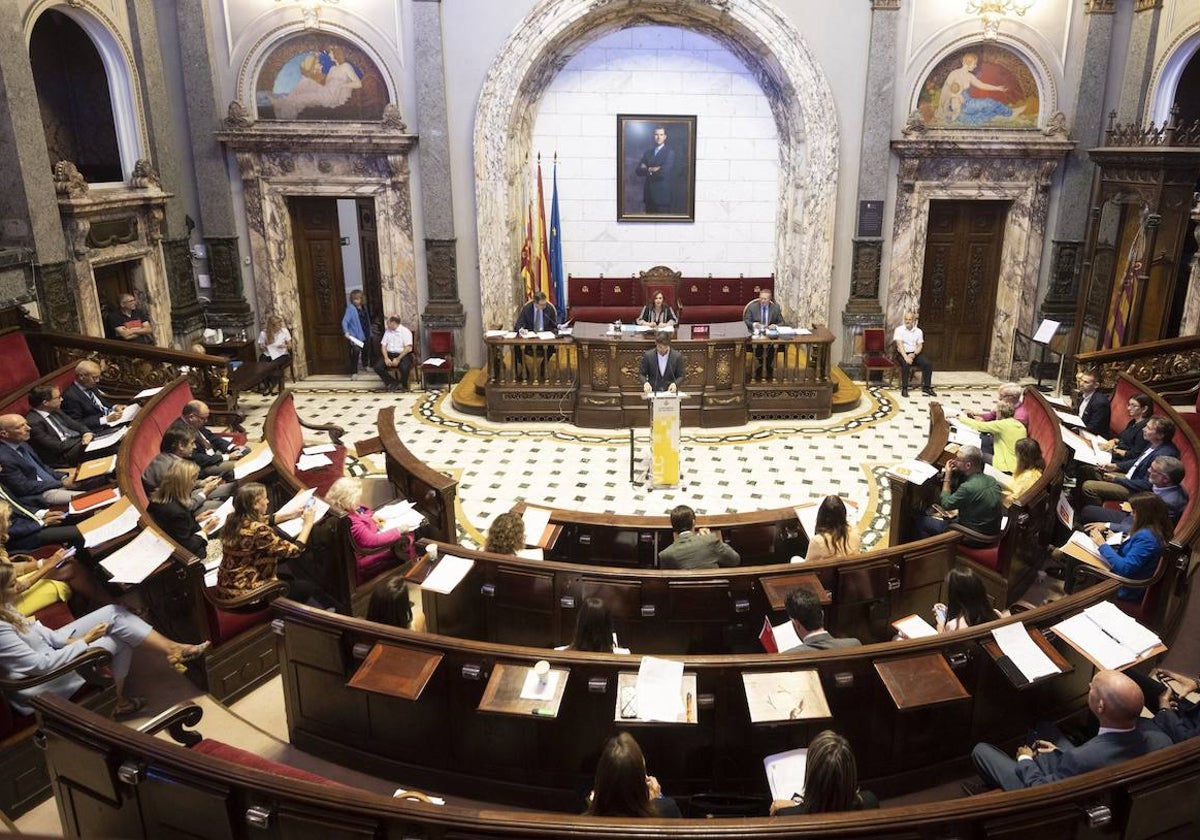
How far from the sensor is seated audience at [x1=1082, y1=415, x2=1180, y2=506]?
6727 mm

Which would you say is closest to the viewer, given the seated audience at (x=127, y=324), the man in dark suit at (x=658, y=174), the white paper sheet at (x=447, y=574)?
the white paper sheet at (x=447, y=574)

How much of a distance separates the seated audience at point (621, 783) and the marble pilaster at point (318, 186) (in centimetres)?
1013

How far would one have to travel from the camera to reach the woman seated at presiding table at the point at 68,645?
13.5 ft

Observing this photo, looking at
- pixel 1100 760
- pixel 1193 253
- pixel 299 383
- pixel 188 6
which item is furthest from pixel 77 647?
pixel 1193 253

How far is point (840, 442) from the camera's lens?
995 cm

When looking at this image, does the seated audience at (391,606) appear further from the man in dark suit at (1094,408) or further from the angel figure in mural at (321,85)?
the angel figure in mural at (321,85)

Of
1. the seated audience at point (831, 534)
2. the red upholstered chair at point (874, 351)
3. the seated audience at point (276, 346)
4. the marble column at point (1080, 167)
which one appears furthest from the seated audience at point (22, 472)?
the marble column at point (1080, 167)

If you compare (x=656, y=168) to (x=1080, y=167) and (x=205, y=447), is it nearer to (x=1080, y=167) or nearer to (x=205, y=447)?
(x=1080, y=167)

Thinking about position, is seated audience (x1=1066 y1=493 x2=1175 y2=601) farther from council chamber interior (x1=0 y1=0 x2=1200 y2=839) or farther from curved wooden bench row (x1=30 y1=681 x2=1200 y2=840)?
curved wooden bench row (x1=30 y1=681 x2=1200 y2=840)

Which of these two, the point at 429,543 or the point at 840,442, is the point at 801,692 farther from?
the point at 840,442

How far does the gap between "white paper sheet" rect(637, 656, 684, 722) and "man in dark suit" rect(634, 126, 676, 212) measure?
1023 centimetres

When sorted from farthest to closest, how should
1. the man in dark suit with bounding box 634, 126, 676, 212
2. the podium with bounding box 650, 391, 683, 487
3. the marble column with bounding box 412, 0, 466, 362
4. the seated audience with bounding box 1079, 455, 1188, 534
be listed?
the man in dark suit with bounding box 634, 126, 676, 212
the marble column with bounding box 412, 0, 466, 362
the podium with bounding box 650, 391, 683, 487
the seated audience with bounding box 1079, 455, 1188, 534

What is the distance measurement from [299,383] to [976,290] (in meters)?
10.2

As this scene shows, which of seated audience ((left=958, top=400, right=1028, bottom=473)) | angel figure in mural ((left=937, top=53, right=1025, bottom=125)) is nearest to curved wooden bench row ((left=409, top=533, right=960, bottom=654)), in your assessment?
seated audience ((left=958, top=400, right=1028, bottom=473))
